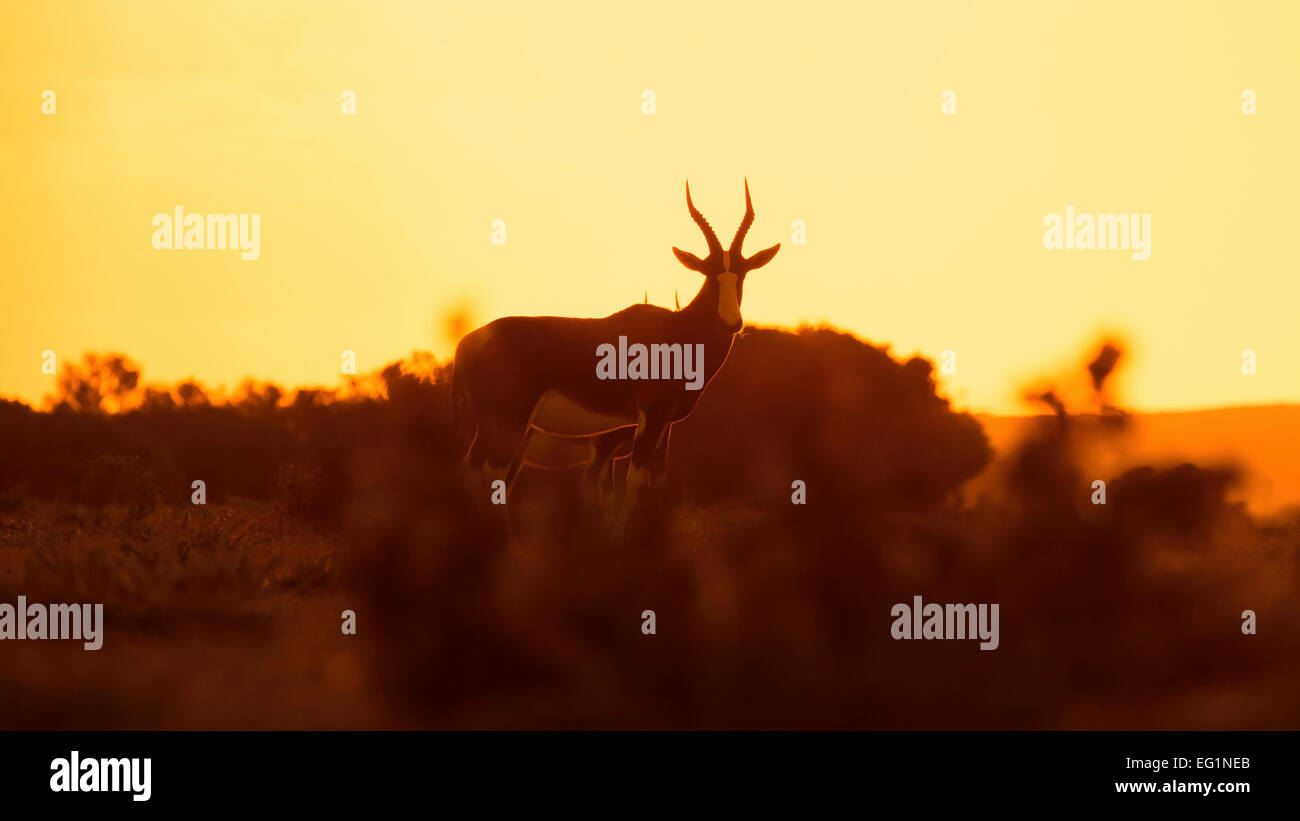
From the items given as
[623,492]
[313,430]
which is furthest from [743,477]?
[623,492]

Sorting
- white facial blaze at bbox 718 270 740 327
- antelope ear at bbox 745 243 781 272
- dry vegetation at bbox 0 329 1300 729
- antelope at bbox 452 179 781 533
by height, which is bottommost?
dry vegetation at bbox 0 329 1300 729

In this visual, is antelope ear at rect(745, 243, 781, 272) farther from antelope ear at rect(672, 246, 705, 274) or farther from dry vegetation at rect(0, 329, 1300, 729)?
dry vegetation at rect(0, 329, 1300, 729)

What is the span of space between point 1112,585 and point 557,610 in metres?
5.19

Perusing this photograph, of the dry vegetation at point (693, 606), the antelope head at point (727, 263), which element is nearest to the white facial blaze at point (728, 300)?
the antelope head at point (727, 263)

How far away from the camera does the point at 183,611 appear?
11.4 meters

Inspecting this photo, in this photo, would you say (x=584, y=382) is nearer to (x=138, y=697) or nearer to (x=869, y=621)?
(x=869, y=621)

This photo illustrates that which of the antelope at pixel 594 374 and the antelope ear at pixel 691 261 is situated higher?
the antelope ear at pixel 691 261

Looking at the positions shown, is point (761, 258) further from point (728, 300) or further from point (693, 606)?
point (693, 606)

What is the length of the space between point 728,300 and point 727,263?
454 mm

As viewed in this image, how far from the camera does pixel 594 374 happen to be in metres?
12.6

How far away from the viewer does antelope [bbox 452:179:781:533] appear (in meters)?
12.4

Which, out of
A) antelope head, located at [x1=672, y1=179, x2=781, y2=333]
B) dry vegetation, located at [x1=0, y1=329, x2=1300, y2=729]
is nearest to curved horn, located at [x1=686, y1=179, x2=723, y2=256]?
antelope head, located at [x1=672, y1=179, x2=781, y2=333]

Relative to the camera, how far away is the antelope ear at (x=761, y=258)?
1253 centimetres

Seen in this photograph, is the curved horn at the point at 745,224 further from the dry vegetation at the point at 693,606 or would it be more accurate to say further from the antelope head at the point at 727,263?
the dry vegetation at the point at 693,606
